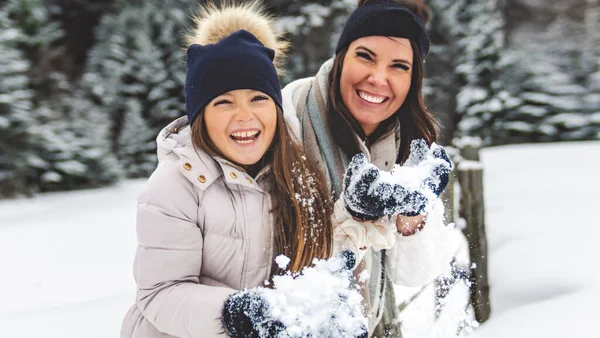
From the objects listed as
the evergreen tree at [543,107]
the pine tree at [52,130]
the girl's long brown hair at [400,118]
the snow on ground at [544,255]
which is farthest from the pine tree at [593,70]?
the girl's long brown hair at [400,118]

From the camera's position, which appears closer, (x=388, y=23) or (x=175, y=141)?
(x=175, y=141)

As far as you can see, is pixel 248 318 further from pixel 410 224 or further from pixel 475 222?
pixel 475 222

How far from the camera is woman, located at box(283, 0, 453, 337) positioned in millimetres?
1784

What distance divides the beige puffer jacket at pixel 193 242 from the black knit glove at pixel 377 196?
0.29m

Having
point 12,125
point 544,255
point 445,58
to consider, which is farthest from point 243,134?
point 445,58

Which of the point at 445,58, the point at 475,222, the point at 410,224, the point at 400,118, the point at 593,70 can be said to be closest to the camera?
the point at 410,224

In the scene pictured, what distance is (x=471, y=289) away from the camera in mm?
3715

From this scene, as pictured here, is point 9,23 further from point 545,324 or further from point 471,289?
point 545,324

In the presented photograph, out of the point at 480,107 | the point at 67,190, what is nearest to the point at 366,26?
the point at 67,190

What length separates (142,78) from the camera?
13297 millimetres

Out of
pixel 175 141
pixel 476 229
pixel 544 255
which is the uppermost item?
pixel 175 141

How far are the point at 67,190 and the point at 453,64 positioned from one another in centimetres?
1241

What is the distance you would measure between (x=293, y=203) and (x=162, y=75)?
1247 centimetres

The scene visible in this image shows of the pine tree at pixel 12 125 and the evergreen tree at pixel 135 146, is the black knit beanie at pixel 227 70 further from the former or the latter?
the evergreen tree at pixel 135 146
